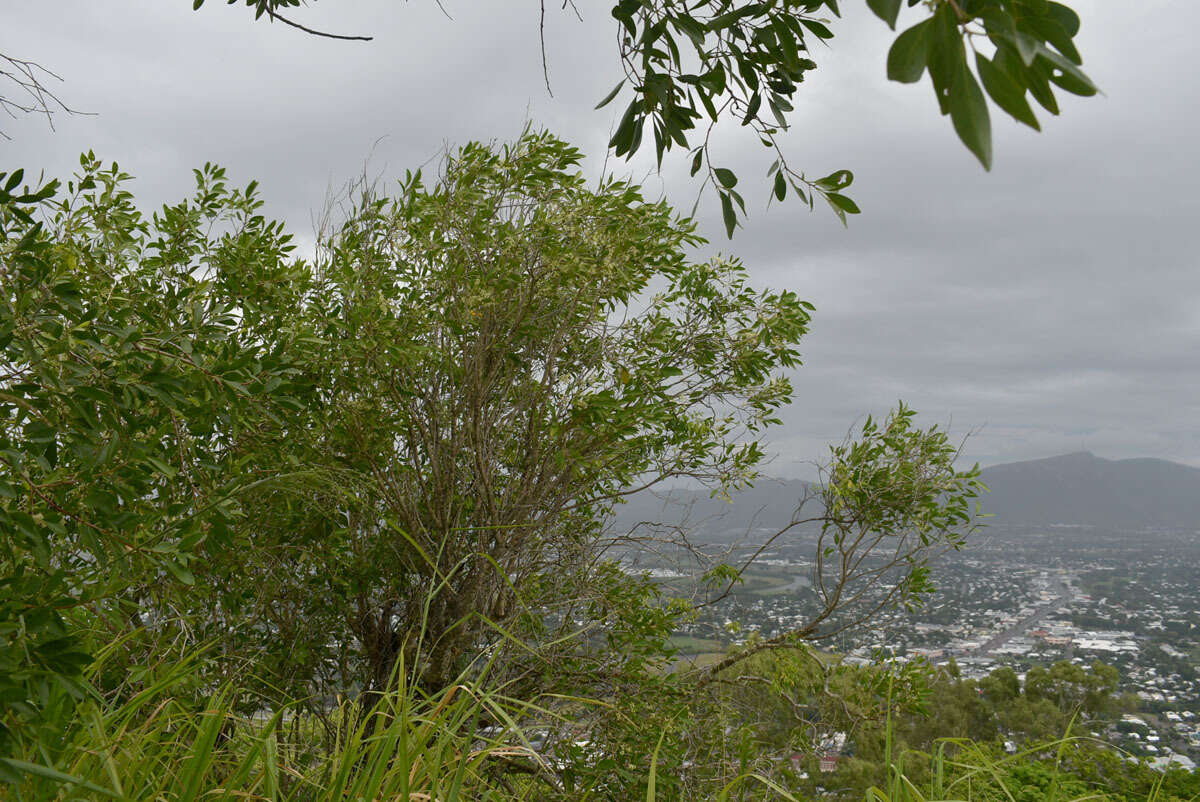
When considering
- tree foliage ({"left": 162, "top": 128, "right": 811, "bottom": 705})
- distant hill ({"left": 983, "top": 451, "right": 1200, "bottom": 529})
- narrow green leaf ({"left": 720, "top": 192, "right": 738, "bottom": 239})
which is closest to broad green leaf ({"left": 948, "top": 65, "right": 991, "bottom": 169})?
narrow green leaf ({"left": 720, "top": 192, "right": 738, "bottom": 239})

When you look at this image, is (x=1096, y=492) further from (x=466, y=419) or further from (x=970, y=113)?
(x=970, y=113)

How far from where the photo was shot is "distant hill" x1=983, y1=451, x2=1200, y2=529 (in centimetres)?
6488

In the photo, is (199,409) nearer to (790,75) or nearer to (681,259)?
(790,75)

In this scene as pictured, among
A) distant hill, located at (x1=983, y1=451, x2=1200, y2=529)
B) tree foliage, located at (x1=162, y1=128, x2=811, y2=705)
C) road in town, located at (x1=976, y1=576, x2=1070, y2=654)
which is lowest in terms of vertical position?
road in town, located at (x1=976, y1=576, x2=1070, y2=654)

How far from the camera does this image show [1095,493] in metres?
72.9

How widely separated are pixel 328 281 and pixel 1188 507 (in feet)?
330

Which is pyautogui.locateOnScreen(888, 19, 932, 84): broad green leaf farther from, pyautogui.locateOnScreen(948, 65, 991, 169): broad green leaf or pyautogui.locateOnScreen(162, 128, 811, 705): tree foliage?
pyautogui.locateOnScreen(162, 128, 811, 705): tree foliage

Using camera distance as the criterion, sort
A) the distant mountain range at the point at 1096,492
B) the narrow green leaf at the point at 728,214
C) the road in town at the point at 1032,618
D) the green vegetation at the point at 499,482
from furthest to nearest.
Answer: the distant mountain range at the point at 1096,492 → the road in town at the point at 1032,618 → the green vegetation at the point at 499,482 → the narrow green leaf at the point at 728,214

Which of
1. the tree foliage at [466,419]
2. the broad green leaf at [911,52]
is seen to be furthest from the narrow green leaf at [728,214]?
the tree foliage at [466,419]

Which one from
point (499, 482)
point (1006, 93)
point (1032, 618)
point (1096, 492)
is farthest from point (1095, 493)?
point (1006, 93)

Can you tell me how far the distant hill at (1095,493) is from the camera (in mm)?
64875

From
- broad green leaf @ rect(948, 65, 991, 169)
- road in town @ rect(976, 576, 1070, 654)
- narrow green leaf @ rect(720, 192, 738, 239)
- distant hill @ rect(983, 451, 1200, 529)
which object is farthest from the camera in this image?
distant hill @ rect(983, 451, 1200, 529)

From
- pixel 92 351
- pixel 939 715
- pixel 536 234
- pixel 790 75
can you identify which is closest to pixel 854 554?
pixel 536 234

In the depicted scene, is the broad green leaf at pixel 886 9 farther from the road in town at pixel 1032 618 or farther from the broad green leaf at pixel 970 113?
the road in town at pixel 1032 618
